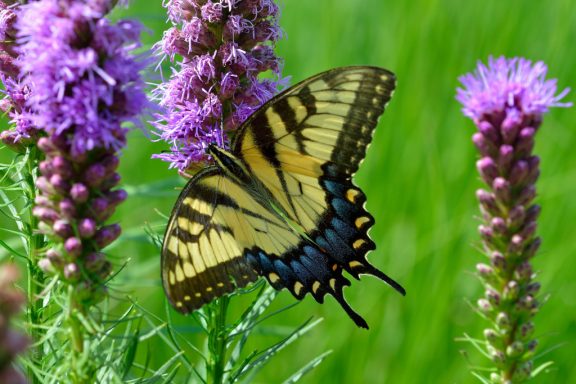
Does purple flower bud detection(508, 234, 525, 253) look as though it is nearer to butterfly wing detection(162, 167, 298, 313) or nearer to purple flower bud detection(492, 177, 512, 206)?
purple flower bud detection(492, 177, 512, 206)

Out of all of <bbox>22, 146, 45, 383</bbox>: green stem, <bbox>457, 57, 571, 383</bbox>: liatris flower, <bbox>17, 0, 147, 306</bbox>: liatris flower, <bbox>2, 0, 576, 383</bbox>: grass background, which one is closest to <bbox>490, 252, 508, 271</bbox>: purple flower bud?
<bbox>457, 57, 571, 383</bbox>: liatris flower

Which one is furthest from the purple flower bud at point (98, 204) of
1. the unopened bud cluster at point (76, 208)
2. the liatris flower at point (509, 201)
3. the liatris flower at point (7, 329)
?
the liatris flower at point (509, 201)

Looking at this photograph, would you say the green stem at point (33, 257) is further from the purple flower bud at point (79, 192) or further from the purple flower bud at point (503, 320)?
the purple flower bud at point (503, 320)

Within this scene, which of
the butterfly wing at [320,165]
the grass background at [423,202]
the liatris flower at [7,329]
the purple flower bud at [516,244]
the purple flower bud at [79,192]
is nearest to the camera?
the liatris flower at [7,329]

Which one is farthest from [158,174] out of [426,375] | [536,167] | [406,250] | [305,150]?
[536,167]

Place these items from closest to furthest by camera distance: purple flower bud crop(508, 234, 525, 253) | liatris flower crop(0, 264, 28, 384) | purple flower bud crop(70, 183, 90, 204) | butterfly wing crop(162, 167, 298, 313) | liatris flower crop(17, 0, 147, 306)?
1. liatris flower crop(0, 264, 28, 384)
2. liatris flower crop(17, 0, 147, 306)
3. purple flower bud crop(70, 183, 90, 204)
4. purple flower bud crop(508, 234, 525, 253)
5. butterfly wing crop(162, 167, 298, 313)

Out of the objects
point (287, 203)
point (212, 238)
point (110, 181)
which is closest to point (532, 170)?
point (287, 203)
